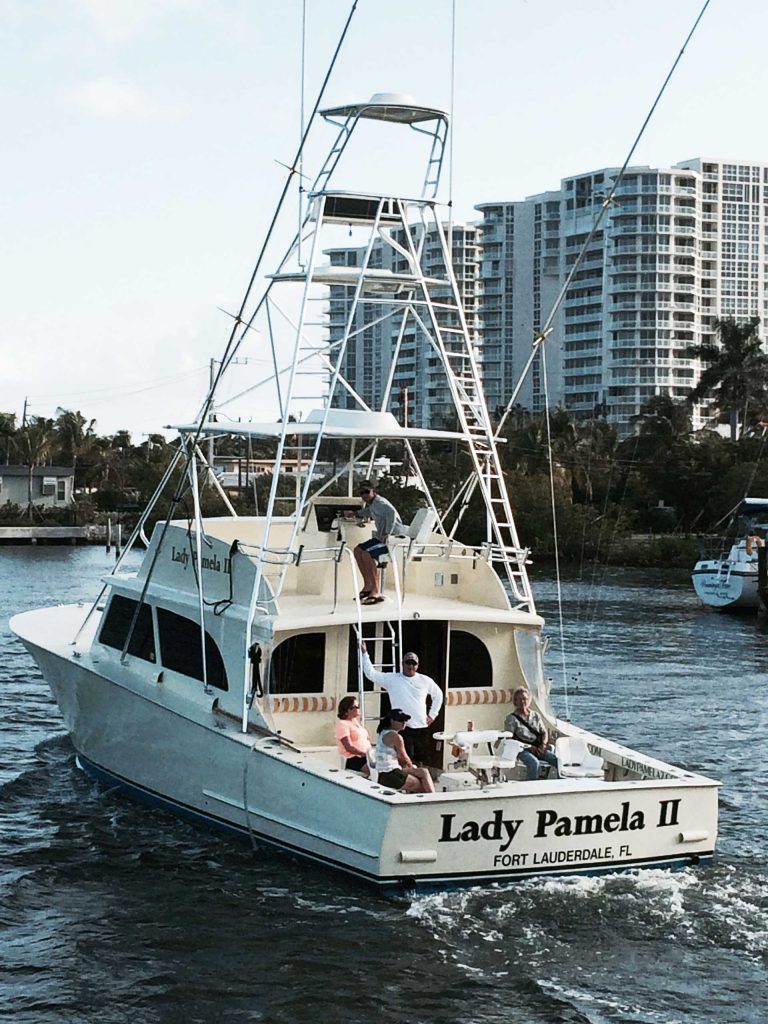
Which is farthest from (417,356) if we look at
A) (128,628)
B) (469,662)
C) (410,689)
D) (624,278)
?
(410,689)

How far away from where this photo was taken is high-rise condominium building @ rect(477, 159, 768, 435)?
129375 millimetres

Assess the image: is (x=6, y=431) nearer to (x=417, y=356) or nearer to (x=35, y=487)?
(x=35, y=487)

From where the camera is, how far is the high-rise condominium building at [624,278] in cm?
12938

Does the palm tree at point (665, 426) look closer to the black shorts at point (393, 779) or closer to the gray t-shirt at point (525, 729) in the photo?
the gray t-shirt at point (525, 729)

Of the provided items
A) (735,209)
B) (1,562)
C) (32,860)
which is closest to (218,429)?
(32,860)

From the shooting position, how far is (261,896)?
1339cm

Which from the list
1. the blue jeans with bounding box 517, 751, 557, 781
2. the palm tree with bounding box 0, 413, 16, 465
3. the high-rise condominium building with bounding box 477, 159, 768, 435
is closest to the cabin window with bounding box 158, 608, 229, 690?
the blue jeans with bounding box 517, 751, 557, 781

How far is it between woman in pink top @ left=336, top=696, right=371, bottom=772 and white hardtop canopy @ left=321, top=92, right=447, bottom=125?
235 inches

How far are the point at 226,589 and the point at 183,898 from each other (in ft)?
11.2

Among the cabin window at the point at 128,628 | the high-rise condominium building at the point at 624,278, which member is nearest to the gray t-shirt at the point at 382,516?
the cabin window at the point at 128,628

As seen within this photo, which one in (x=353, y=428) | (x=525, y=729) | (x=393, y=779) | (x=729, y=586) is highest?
(x=353, y=428)

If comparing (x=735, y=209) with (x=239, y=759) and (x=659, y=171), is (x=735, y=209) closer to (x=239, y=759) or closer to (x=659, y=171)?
(x=659, y=171)

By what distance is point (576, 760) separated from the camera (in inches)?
547

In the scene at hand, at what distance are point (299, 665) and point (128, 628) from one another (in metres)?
3.40
